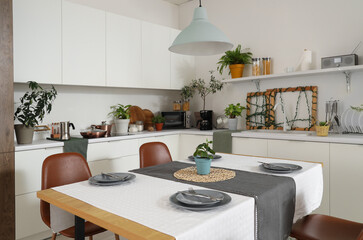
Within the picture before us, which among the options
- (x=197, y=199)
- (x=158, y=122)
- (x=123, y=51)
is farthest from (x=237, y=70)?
(x=197, y=199)

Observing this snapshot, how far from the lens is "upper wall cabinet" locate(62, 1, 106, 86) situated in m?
3.22

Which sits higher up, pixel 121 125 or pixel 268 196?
pixel 121 125

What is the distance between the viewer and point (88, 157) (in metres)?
3.16

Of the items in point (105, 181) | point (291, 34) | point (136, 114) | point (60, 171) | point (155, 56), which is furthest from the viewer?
point (136, 114)

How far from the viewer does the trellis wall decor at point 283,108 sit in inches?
140

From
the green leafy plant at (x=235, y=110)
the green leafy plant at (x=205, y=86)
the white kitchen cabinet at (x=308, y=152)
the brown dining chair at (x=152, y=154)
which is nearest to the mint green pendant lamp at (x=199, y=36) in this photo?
the brown dining chair at (x=152, y=154)

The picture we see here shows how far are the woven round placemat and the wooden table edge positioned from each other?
64cm

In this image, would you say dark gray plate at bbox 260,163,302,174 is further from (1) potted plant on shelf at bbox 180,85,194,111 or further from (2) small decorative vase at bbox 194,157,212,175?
(1) potted plant on shelf at bbox 180,85,194,111

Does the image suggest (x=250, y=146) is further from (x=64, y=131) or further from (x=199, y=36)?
(x=64, y=131)

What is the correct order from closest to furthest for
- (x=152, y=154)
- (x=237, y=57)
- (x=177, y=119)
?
(x=152, y=154), (x=237, y=57), (x=177, y=119)

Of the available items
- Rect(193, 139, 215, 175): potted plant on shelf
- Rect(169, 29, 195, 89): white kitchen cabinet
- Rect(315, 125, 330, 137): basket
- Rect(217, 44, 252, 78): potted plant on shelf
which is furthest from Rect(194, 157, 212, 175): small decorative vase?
Rect(169, 29, 195, 89): white kitchen cabinet

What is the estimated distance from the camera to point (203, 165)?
1.87 metres

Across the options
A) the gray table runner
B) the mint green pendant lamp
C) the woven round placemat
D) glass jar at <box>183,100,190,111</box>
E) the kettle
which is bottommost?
the gray table runner

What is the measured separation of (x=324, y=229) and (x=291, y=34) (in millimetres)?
2614
